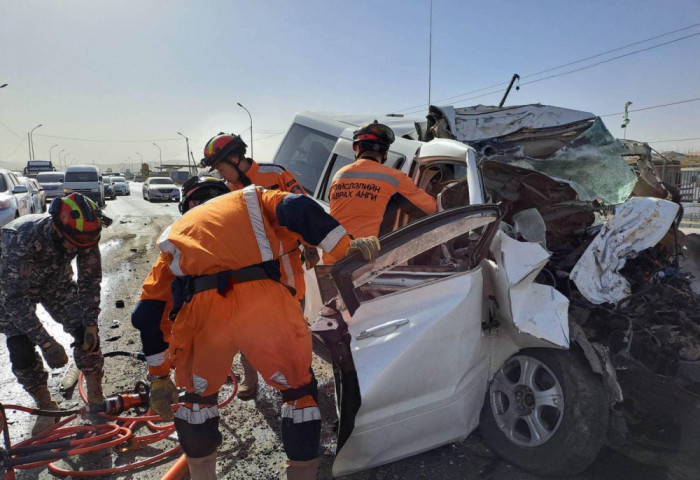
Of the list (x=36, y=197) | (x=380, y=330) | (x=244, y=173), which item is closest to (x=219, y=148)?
(x=244, y=173)

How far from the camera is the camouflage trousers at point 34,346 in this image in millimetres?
3148

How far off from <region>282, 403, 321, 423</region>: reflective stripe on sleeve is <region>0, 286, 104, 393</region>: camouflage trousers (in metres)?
2.00

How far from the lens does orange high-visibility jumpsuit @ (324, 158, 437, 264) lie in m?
2.94

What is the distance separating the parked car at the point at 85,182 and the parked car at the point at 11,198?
1000 centimetres

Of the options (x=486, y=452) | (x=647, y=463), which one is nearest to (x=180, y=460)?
(x=486, y=452)

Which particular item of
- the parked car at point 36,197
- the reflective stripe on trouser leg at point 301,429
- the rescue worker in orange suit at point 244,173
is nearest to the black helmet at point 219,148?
the rescue worker in orange suit at point 244,173

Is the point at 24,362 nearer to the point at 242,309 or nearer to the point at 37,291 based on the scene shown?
the point at 37,291

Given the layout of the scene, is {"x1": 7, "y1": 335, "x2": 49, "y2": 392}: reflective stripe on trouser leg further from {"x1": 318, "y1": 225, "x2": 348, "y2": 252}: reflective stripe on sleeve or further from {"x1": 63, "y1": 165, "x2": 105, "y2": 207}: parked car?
{"x1": 63, "y1": 165, "x2": 105, "y2": 207}: parked car

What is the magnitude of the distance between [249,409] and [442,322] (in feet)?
6.10

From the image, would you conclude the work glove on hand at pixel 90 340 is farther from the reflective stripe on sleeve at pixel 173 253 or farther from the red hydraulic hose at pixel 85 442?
the reflective stripe on sleeve at pixel 173 253

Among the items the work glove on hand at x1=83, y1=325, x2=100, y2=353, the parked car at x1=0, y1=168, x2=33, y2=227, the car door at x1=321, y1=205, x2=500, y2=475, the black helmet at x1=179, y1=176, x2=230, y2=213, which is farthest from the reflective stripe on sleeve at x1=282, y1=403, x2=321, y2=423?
the parked car at x1=0, y1=168, x2=33, y2=227

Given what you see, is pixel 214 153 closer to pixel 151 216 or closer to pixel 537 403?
pixel 537 403

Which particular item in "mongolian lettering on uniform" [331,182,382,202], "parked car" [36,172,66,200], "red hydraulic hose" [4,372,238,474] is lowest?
"parked car" [36,172,66,200]

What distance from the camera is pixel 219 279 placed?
1.93 m
